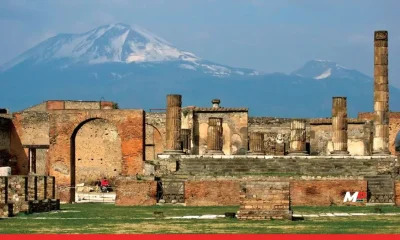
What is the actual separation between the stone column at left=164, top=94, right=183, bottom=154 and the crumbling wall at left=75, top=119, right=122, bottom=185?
14.3 meters

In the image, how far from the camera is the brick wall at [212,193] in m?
31.6

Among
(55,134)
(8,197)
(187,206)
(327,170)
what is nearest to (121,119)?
(55,134)

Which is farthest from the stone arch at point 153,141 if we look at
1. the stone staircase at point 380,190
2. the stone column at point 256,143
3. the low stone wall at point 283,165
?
the stone staircase at point 380,190

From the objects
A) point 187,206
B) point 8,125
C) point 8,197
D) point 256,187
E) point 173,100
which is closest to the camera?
point 256,187

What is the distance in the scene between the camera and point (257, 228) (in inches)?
740

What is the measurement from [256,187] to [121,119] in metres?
21.3

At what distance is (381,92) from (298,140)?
11.3 feet

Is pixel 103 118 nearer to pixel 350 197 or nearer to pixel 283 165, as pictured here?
pixel 283 165

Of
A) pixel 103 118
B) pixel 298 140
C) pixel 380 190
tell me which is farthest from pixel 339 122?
pixel 380 190

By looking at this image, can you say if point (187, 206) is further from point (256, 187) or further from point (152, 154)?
point (152, 154)

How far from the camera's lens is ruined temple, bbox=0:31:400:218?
31750 mm

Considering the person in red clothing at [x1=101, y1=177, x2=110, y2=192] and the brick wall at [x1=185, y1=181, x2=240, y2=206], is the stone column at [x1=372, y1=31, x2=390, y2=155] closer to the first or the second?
the brick wall at [x1=185, y1=181, x2=240, y2=206]

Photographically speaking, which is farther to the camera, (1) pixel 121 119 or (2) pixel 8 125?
(2) pixel 8 125

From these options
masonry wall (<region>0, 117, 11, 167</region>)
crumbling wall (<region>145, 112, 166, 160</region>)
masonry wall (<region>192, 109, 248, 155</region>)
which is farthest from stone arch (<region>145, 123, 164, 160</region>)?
masonry wall (<region>192, 109, 248, 155</region>)
